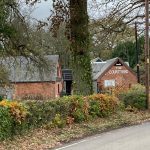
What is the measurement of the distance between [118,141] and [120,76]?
5642 cm

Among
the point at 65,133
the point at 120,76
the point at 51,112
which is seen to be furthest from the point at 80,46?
the point at 120,76

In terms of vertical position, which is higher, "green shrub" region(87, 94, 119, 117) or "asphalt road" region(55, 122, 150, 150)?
"green shrub" region(87, 94, 119, 117)

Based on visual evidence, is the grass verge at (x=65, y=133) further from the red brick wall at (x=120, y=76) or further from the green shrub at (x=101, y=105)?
the red brick wall at (x=120, y=76)

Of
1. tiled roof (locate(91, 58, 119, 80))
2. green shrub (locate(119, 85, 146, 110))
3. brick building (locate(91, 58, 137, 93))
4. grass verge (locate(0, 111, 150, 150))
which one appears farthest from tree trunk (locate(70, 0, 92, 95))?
tiled roof (locate(91, 58, 119, 80))

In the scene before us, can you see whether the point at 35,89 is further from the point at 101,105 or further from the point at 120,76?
the point at 101,105

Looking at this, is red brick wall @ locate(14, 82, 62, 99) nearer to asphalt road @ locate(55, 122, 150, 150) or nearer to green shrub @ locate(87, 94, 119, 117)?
green shrub @ locate(87, 94, 119, 117)

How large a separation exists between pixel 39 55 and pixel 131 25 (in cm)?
1010

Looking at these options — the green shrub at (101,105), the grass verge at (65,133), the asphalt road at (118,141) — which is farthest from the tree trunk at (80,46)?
the asphalt road at (118,141)

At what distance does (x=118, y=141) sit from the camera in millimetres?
16688

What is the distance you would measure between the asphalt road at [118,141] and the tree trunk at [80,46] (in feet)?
19.6

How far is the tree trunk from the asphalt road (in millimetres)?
5959

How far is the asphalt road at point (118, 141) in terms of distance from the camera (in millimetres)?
15133

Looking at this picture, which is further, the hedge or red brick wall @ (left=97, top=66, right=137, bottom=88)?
red brick wall @ (left=97, top=66, right=137, bottom=88)

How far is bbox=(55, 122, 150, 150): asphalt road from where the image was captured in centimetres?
1513
